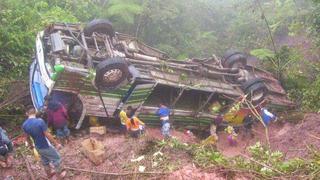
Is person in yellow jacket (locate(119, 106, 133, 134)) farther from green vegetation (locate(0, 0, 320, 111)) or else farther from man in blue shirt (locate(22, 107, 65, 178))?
green vegetation (locate(0, 0, 320, 111))

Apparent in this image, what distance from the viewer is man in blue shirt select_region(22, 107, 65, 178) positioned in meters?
6.00

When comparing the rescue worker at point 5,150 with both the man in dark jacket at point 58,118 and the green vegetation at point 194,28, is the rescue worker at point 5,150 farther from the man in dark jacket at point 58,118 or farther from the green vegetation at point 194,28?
the green vegetation at point 194,28

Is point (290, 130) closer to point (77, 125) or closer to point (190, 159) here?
point (190, 159)

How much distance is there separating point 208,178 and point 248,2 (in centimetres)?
1043

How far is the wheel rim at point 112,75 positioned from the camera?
7.40 metres

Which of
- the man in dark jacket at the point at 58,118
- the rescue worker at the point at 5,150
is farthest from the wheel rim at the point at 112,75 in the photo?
the rescue worker at the point at 5,150

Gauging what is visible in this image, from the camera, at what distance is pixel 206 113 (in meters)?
9.45

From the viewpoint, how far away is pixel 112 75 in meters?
7.47

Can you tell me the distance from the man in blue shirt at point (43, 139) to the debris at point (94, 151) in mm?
588

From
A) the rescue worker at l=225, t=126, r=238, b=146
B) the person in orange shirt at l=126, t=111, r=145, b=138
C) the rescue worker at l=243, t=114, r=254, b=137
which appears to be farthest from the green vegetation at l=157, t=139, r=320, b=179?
the rescue worker at l=243, t=114, r=254, b=137

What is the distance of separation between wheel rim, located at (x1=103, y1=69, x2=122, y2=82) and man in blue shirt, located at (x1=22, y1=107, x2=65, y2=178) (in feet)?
5.32

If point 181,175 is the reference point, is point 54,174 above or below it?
below

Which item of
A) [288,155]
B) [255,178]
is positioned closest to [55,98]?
[255,178]

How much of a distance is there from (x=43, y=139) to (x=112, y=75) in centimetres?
188
